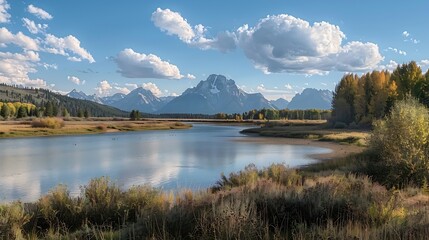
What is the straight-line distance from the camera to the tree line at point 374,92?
85812 mm

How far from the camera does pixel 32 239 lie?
882cm

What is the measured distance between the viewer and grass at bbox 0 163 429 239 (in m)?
7.79

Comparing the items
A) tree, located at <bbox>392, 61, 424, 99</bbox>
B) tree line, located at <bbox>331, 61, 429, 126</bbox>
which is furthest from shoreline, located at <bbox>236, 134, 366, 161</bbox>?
tree, located at <bbox>392, 61, 424, 99</bbox>

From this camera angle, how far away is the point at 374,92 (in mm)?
99750

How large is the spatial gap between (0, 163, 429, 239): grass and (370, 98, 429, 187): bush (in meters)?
4.07

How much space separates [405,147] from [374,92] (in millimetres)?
87141

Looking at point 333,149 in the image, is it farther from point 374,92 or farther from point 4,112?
point 4,112

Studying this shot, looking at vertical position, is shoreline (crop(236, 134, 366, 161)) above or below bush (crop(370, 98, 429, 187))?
below

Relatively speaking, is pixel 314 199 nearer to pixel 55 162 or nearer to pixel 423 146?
pixel 423 146

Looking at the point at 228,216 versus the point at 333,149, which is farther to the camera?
the point at 333,149

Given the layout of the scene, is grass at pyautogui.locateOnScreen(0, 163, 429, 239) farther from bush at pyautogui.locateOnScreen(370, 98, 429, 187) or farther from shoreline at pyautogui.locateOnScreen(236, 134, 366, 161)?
shoreline at pyautogui.locateOnScreen(236, 134, 366, 161)

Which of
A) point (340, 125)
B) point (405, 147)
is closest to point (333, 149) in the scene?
point (405, 147)

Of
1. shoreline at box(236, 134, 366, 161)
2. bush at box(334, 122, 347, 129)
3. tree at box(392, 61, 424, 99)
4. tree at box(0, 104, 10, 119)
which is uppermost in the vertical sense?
tree at box(392, 61, 424, 99)

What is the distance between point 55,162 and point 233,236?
33772 millimetres
